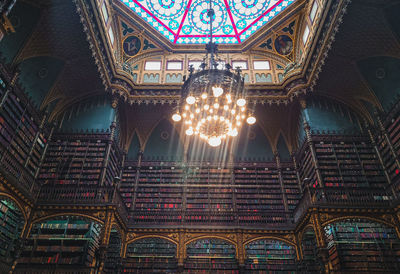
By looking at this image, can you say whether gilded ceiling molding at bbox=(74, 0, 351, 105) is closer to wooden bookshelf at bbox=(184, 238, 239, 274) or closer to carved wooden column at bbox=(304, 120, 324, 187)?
carved wooden column at bbox=(304, 120, 324, 187)

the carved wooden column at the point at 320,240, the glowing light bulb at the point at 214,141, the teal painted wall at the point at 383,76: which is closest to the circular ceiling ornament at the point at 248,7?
the teal painted wall at the point at 383,76

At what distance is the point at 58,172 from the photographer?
927 cm

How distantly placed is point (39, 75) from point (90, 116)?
228 cm

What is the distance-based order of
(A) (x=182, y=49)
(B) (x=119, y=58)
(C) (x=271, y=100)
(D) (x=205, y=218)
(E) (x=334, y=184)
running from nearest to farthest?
(E) (x=334, y=184) → (D) (x=205, y=218) → (C) (x=271, y=100) → (B) (x=119, y=58) → (A) (x=182, y=49)

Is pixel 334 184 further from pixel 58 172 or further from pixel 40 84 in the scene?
pixel 40 84

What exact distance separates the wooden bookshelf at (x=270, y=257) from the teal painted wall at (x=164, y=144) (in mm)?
4672

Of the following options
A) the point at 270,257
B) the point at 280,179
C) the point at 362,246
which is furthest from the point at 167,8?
the point at 362,246

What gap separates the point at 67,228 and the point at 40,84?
4.66m

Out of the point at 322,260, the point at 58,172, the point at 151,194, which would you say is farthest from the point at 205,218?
the point at 58,172

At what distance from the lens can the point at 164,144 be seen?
12.5m

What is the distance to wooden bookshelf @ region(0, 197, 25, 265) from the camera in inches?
283

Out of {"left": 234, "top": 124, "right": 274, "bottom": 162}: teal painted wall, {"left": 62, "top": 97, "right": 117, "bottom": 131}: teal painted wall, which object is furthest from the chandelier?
{"left": 234, "top": 124, "right": 274, "bottom": 162}: teal painted wall

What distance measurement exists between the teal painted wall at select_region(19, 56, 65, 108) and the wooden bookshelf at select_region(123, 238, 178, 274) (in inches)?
225

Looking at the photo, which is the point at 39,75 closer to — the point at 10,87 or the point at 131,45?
the point at 10,87
